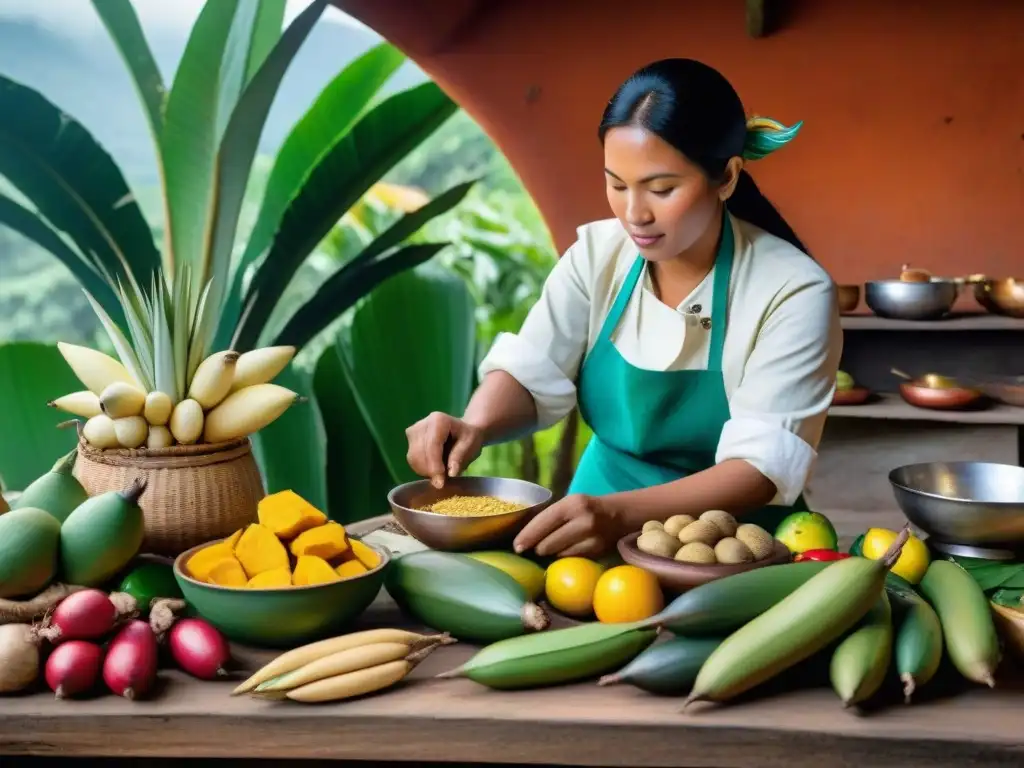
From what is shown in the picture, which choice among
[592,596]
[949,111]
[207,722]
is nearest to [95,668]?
[207,722]

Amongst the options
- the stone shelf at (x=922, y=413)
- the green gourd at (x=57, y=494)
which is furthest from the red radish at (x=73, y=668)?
the stone shelf at (x=922, y=413)

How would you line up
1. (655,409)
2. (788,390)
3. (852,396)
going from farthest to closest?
(852,396) → (655,409) → (788,390)

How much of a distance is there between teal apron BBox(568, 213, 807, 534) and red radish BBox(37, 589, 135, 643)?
1001 mm

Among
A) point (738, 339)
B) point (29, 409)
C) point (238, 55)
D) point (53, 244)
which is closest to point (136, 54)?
point (238, 55)

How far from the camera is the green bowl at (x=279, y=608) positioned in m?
1.17

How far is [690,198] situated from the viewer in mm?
1586

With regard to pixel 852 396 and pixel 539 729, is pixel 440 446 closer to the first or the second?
pixel 539 729

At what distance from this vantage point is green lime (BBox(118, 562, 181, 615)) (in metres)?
1.24

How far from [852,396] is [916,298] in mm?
403

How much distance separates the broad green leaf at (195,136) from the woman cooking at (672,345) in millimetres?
1110

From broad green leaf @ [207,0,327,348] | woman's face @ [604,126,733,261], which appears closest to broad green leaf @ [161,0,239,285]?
broad green leaf @ [207,0,327,348]

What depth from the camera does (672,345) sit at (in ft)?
6.22

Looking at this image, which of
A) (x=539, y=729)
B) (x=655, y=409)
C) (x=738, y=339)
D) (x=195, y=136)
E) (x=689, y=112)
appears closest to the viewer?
(x=539, y=729)

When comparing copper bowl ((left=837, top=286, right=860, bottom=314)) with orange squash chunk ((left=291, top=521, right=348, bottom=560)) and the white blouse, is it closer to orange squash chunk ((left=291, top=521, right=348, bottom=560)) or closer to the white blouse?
the white blouse
